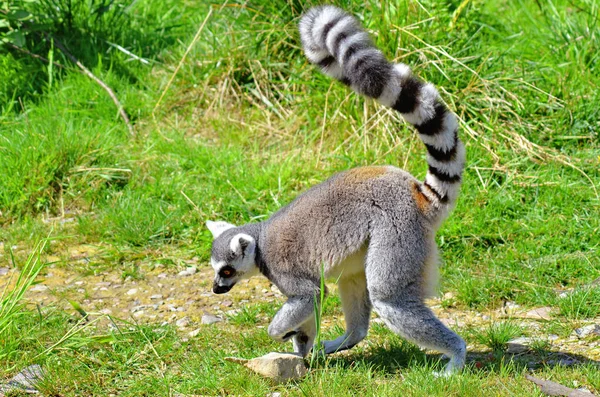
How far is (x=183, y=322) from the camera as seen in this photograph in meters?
5.24

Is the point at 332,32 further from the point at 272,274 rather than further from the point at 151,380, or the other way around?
the point at 151,380

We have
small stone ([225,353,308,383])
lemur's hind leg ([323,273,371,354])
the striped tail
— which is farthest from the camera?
lemur's hind leg ([323,273,371,354])

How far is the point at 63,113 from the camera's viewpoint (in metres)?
7.39

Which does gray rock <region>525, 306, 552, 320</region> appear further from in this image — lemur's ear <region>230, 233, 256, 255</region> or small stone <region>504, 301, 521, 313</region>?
lemur's ear <region>230, 233, 256, 255</region>

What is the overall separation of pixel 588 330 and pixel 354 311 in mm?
1310

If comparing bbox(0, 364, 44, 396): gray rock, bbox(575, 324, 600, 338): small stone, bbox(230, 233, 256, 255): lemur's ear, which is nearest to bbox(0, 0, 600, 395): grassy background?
bbox(575, 324, 600, 338): small stone

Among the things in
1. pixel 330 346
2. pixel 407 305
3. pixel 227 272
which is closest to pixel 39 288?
pixel 227 272

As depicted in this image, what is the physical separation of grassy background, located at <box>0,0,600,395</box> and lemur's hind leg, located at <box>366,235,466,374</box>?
53 centimetres

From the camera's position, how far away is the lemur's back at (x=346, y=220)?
4203mm

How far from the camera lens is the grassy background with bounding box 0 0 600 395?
5.71 m

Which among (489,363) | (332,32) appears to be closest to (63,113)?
(332,32)

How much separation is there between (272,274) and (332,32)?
1345mm

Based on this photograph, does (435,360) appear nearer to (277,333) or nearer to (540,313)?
(277,333)

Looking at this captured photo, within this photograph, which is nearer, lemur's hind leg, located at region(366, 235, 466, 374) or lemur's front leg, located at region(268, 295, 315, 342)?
lemur's hind leg, located at region(366, 235, 466, 374)
